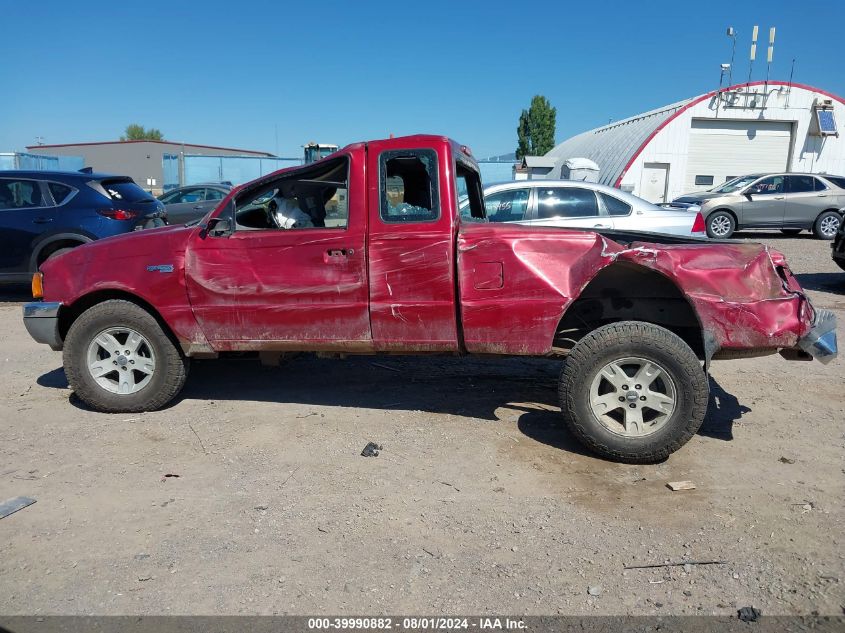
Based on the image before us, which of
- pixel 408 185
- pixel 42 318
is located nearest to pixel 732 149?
pixel 408 185

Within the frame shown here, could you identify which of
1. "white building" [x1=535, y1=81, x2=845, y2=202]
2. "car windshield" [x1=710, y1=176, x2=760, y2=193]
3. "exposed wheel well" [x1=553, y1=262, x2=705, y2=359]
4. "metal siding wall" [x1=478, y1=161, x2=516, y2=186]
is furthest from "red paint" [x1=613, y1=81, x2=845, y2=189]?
"exposed wheel well" [x1=553, y1=262, x2=705, y2=359]

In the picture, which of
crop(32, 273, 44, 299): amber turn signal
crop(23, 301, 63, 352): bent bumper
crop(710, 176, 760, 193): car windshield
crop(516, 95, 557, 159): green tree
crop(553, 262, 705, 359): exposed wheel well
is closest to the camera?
crop(553, 262, 705, 359): exposed wheel well

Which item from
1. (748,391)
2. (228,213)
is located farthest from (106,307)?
(748,391)

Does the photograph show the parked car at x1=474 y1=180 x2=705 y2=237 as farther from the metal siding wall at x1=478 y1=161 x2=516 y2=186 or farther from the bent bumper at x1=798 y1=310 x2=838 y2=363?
the metal siding wall at x1=478 y1=161 x2=516 y2=186

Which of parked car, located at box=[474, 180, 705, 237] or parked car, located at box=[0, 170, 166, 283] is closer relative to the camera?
parked car, located at box=[474, 180, 705, 237]

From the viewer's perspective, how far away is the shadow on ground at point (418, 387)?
196 inches

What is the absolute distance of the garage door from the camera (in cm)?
2659

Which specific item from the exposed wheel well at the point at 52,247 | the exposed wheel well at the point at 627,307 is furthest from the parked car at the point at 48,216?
the exposed wheel well at the point at 627,307

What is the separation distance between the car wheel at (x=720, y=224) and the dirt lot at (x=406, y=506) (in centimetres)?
1264

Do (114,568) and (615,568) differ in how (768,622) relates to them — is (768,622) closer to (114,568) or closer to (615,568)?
(615,568)

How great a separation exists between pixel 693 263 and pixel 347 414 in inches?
104

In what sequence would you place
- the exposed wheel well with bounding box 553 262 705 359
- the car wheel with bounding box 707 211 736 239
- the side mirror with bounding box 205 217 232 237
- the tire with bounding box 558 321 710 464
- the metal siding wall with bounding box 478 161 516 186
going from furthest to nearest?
the metal siding wall with bounding box 478 161 516 186, the car wheel with bounding box 707 211 736 239, the side mirror with bounding box 205 217 232 237, the exposed wheel well with bounding box 553 262 705 359, the tire with bounding box 558 321 710 464

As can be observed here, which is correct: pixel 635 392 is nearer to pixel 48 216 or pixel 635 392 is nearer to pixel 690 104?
pixel 48 216

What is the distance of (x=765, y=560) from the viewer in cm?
312
